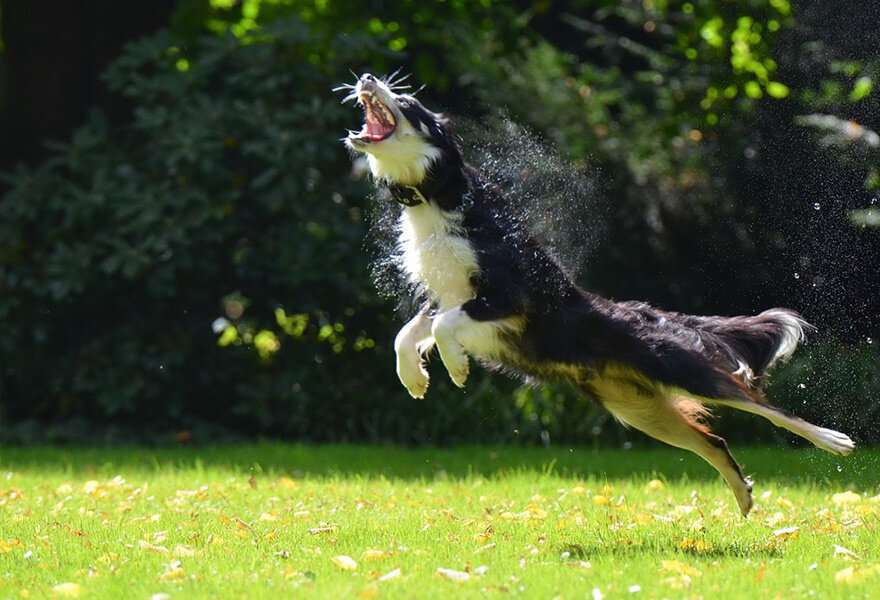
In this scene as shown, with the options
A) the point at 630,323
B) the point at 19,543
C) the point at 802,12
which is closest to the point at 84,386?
the point at 19,543

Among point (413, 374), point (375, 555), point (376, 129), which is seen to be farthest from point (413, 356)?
point (375, 555)

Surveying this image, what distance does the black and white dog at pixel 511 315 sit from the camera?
5570 mm

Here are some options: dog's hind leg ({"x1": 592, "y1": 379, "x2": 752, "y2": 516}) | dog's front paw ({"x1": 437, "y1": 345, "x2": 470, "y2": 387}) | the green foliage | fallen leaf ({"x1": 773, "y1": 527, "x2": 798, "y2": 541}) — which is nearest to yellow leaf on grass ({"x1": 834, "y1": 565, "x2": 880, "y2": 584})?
fallen leaf ({"x1": 773, "y1": 527, "x2": 798, "y2": 541})

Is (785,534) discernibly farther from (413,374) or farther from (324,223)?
(324,223)

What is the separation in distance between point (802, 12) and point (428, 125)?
5.10 m

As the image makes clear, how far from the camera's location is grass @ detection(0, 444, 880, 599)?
14.5 ft

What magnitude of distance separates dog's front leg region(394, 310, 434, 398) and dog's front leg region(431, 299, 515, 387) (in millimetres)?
299

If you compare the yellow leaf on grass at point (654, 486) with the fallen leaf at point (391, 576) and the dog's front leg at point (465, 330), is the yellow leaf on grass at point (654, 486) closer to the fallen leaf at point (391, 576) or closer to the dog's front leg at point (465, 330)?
the dog's front leg at point (465, 330)

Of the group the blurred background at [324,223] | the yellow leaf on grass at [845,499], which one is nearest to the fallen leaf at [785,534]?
the yellow leaf on grass at [845,499]

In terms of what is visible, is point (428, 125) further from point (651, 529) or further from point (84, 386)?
point (84, 386)

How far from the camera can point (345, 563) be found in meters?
4.69

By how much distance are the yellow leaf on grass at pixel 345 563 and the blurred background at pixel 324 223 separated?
15.2 feet

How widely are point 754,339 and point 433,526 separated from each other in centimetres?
163

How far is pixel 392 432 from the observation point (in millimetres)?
9625
